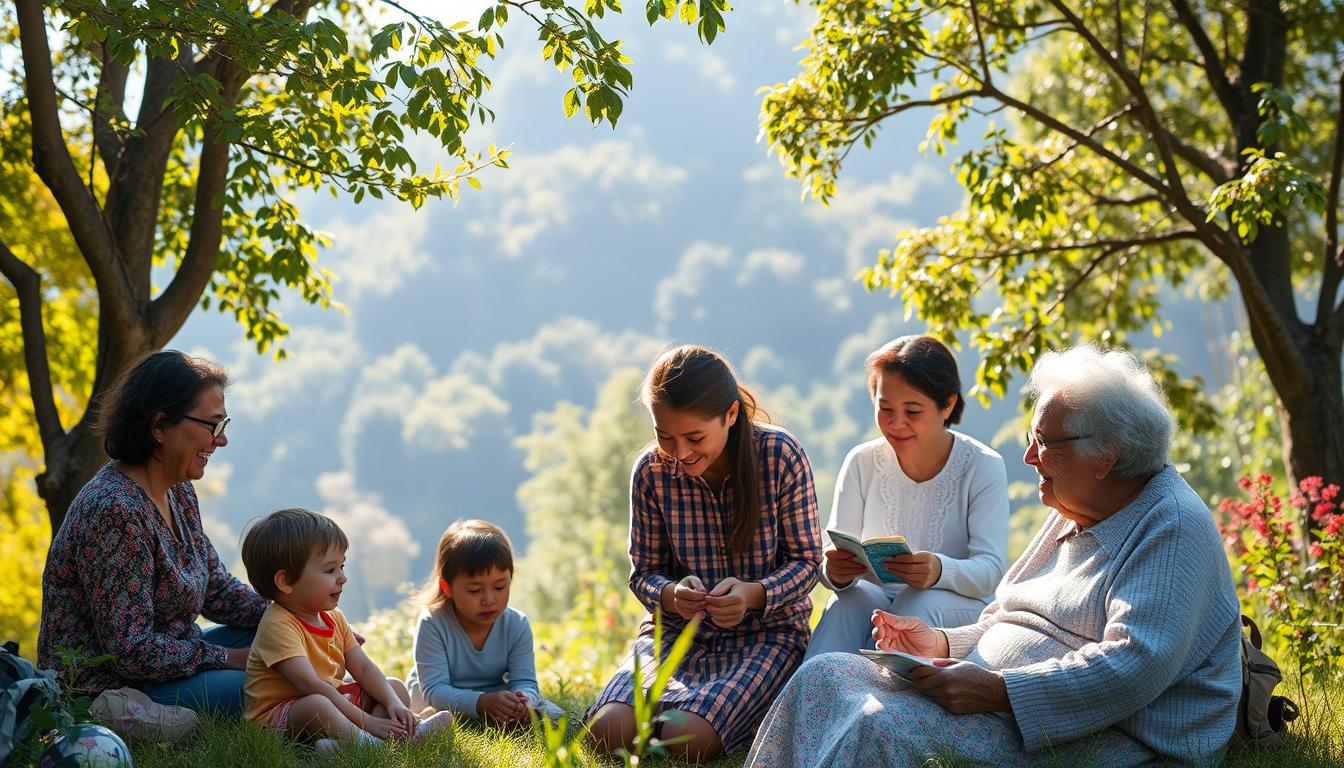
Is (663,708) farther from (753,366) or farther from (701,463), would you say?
(753,366)

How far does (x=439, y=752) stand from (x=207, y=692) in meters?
0.89

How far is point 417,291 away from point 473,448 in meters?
24.4

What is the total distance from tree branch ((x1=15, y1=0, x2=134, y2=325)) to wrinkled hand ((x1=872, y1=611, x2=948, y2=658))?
12.9ft

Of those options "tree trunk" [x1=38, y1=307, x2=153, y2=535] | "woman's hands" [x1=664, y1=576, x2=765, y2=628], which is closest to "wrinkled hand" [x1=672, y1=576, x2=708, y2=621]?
"woman's hands" [x1=664, y1=576, x2=765, y2=628]

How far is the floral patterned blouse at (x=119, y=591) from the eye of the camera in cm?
374

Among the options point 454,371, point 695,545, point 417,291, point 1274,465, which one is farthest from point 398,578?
point 695,545

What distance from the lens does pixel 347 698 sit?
400 centimetres

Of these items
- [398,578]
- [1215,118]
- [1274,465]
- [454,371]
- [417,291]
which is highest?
[417,291]

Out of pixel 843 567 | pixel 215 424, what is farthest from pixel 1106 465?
pixel 215 424

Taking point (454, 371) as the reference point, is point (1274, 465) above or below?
below

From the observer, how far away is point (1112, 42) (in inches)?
403

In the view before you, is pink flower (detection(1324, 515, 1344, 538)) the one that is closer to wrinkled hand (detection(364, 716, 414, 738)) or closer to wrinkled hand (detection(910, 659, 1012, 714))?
wrinkled hand (detection(910, 659, 1012, 714))

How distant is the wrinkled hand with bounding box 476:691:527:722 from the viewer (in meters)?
4.43

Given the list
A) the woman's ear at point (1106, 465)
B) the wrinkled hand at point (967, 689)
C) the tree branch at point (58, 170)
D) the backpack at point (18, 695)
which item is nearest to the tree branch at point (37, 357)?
the tree branch at point (58, 170)
